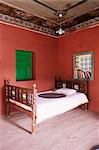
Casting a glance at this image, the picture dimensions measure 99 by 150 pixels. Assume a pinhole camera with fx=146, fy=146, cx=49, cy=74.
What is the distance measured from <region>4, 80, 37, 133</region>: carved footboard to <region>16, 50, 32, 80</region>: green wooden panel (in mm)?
538

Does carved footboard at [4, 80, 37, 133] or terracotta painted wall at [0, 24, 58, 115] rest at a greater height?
terracotta painted wall at [0, 24, 58, 115]

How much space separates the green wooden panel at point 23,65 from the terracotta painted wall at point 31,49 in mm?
162

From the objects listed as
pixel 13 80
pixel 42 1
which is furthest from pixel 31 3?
pixel 13 80

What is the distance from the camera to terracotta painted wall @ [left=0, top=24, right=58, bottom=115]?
3.74 metres

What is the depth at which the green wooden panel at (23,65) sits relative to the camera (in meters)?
4.15

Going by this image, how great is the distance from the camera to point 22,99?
309 cm

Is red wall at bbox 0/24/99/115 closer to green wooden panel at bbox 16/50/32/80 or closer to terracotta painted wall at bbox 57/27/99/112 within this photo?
terracotta painted wall at bbox 57/27/99/112

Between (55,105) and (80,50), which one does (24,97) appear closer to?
(55,105)

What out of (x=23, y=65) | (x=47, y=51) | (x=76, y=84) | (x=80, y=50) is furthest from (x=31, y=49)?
(x=76, y=84)

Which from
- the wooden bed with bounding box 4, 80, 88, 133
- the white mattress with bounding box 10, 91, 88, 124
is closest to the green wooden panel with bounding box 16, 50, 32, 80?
the wooden bed with bounding box 4, 80, 88, 133

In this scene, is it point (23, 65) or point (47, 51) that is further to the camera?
point (47, 51)

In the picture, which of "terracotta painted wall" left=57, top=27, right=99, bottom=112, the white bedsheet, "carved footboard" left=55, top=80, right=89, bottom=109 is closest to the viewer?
the white bedsheet

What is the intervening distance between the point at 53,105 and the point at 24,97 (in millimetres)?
643

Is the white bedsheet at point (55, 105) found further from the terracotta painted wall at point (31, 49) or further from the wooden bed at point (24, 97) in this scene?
the terracotta painted wall at point (31, 49)
